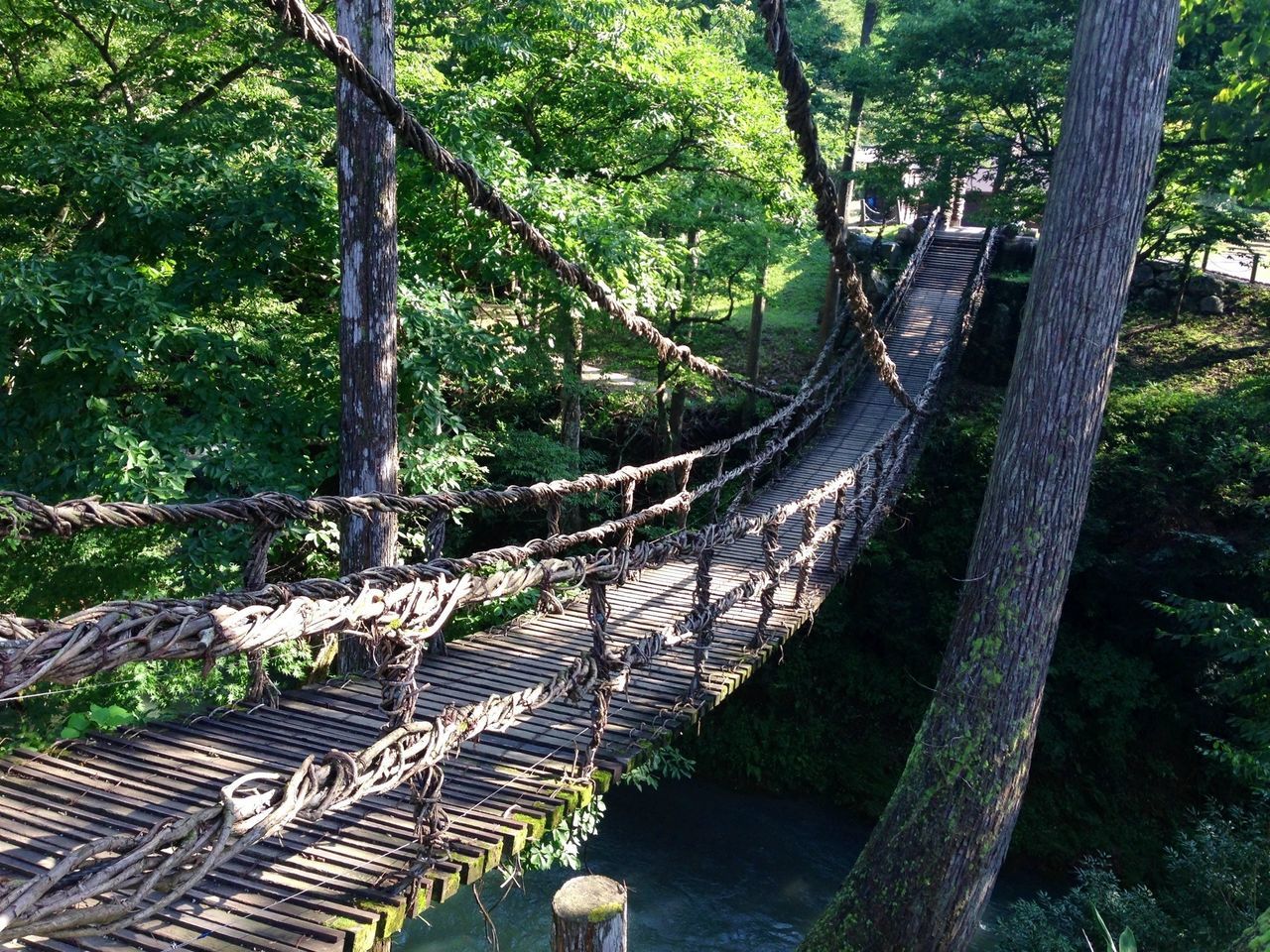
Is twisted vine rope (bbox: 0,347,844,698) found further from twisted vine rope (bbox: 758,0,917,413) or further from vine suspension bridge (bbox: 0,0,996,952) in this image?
twisted vine rope (bbox: 758,0,917,413)

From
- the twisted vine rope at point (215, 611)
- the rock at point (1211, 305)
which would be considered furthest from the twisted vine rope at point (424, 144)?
the rock at point (1211, 305)

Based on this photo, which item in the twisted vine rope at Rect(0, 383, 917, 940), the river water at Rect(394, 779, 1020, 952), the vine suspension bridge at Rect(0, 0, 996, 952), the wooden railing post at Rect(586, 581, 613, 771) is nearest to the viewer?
the twisted vine rope at Rect(0, 383, 917, 940)

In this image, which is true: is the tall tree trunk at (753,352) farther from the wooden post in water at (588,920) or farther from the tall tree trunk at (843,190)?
the wooden post in water at (588,920)

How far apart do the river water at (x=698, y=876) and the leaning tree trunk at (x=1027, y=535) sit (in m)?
2.49

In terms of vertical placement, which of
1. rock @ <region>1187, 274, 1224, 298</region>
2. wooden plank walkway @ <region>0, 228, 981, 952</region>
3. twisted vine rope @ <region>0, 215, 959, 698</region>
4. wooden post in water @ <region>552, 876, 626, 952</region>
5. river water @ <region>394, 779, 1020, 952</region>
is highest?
rock @ <region>1187, 274, 1224, 298</region>

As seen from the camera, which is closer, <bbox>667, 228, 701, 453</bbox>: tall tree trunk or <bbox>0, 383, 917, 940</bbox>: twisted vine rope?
<bbox>0, 383, 917, 940</bbox>: twisted vine rope

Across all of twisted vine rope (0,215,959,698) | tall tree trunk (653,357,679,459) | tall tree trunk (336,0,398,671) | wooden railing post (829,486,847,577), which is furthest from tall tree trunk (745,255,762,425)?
twisted vine rope (0,215,959,698)

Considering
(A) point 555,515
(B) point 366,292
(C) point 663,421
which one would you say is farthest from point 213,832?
(C) point 663,421

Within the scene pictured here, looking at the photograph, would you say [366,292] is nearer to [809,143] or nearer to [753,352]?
[809,143]

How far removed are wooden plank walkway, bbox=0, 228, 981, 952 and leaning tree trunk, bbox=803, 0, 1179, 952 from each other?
→ 0.89m

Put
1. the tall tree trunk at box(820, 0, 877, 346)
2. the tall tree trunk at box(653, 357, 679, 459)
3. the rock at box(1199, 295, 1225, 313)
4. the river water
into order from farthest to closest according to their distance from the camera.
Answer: the tall tree trunk at box(820, 0, 877, 346)
the rock at box(1199, 295, 1225, 313)
the tall tree trunk at box(653, 357, 679, 459)
the river water

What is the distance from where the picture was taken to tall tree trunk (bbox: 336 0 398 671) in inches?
164

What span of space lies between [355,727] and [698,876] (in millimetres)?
4574

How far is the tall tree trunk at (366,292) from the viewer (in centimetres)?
418
